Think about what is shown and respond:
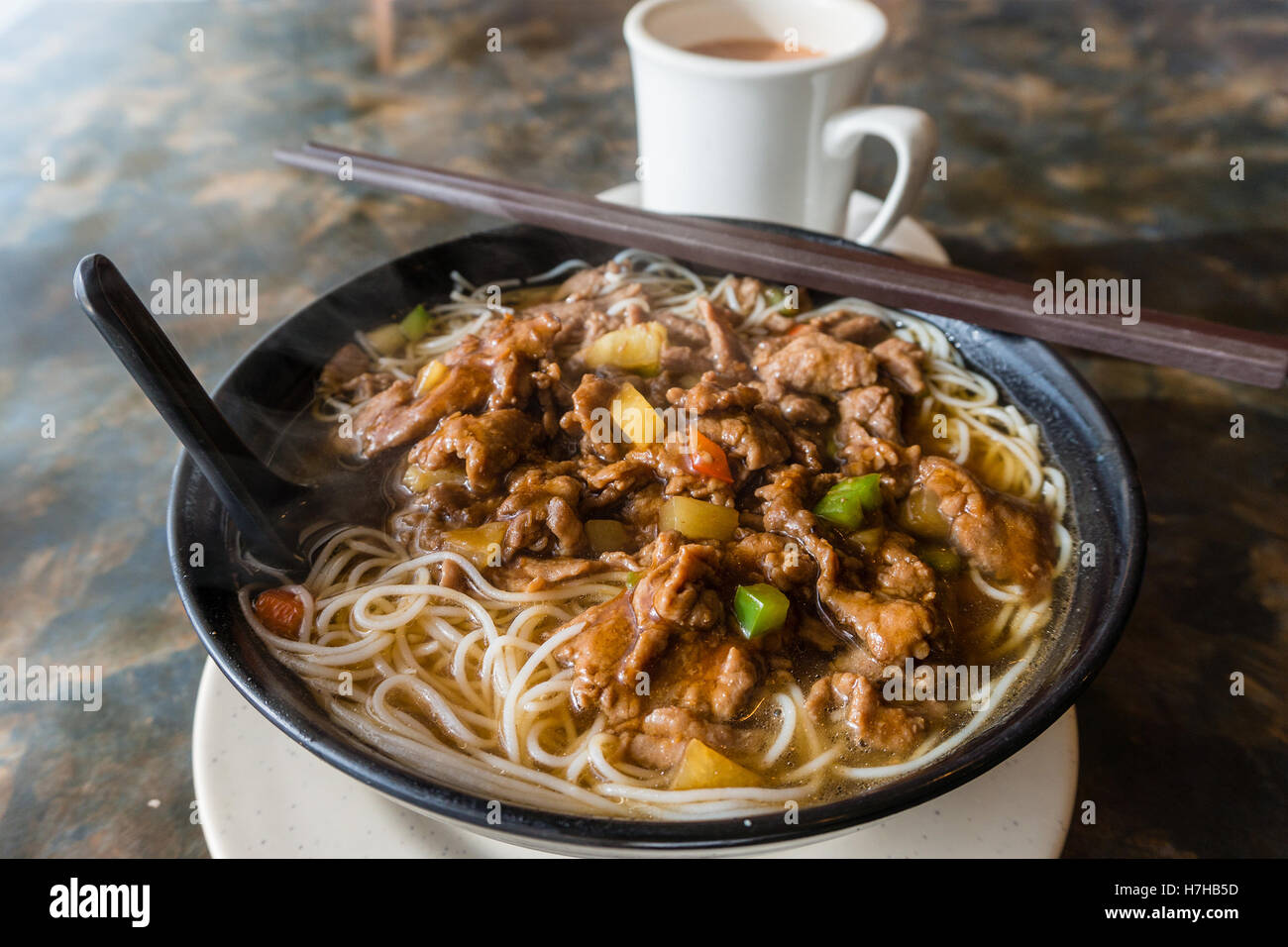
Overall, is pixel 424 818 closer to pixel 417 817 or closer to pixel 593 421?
pixel 417 817

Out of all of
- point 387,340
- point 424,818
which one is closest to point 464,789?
point 424,818

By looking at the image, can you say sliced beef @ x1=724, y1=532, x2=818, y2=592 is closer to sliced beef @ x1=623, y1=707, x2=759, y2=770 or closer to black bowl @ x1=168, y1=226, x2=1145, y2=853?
sliced beef @ x1=623, y1=707, x2=759, y2=770

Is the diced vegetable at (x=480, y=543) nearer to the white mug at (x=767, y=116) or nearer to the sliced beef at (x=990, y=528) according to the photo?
the sliced beef at (x=990, y=528)

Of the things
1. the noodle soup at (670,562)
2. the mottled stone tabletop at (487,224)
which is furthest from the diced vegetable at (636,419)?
the mottled stone tabletop at (487,224)

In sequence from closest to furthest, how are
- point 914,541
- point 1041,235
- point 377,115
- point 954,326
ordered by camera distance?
point 914,541
point 954,326
point 1041,235
point 377,115
